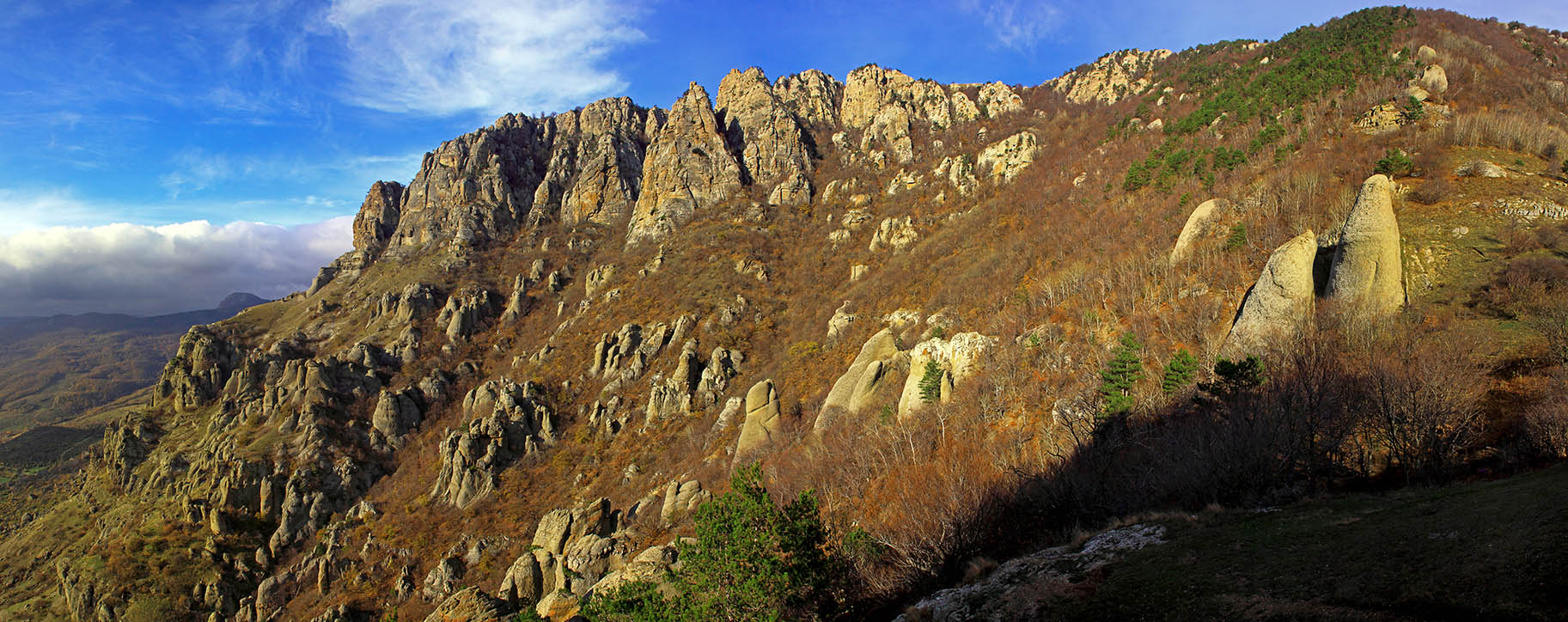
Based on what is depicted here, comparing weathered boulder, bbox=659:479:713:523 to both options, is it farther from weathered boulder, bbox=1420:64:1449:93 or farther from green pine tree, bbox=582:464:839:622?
weathered boulder, bbox=1420:64:1449:93

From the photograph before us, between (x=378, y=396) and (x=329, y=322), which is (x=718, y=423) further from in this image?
(x=329, y=322)

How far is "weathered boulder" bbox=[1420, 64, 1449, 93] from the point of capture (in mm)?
40812

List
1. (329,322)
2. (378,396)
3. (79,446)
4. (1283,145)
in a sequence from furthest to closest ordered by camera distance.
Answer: (79,446), (329,322), (378,396), (1283,145)

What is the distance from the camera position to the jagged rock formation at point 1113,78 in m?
112

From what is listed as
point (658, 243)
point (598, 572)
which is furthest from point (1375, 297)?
point (658, 243)

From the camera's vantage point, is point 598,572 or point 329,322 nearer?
point 598,572

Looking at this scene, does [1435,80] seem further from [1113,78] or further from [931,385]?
A: [1113,78]

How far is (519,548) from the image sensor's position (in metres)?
51.1

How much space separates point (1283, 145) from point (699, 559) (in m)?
55.2

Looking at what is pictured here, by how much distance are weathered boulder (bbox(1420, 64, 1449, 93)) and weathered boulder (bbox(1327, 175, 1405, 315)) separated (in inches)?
1152

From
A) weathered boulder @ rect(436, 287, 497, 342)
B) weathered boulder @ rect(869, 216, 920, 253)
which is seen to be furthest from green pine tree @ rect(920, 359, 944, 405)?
weathered boulder @ rect(436, 287, 497, 342)

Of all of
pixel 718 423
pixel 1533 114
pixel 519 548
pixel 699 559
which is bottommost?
pixel 519 548

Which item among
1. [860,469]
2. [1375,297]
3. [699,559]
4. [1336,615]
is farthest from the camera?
[860,469]

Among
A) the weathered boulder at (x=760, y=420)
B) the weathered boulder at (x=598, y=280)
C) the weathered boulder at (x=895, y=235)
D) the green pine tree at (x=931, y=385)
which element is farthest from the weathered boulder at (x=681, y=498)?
the weathered boulder at (x=598, y=280)
